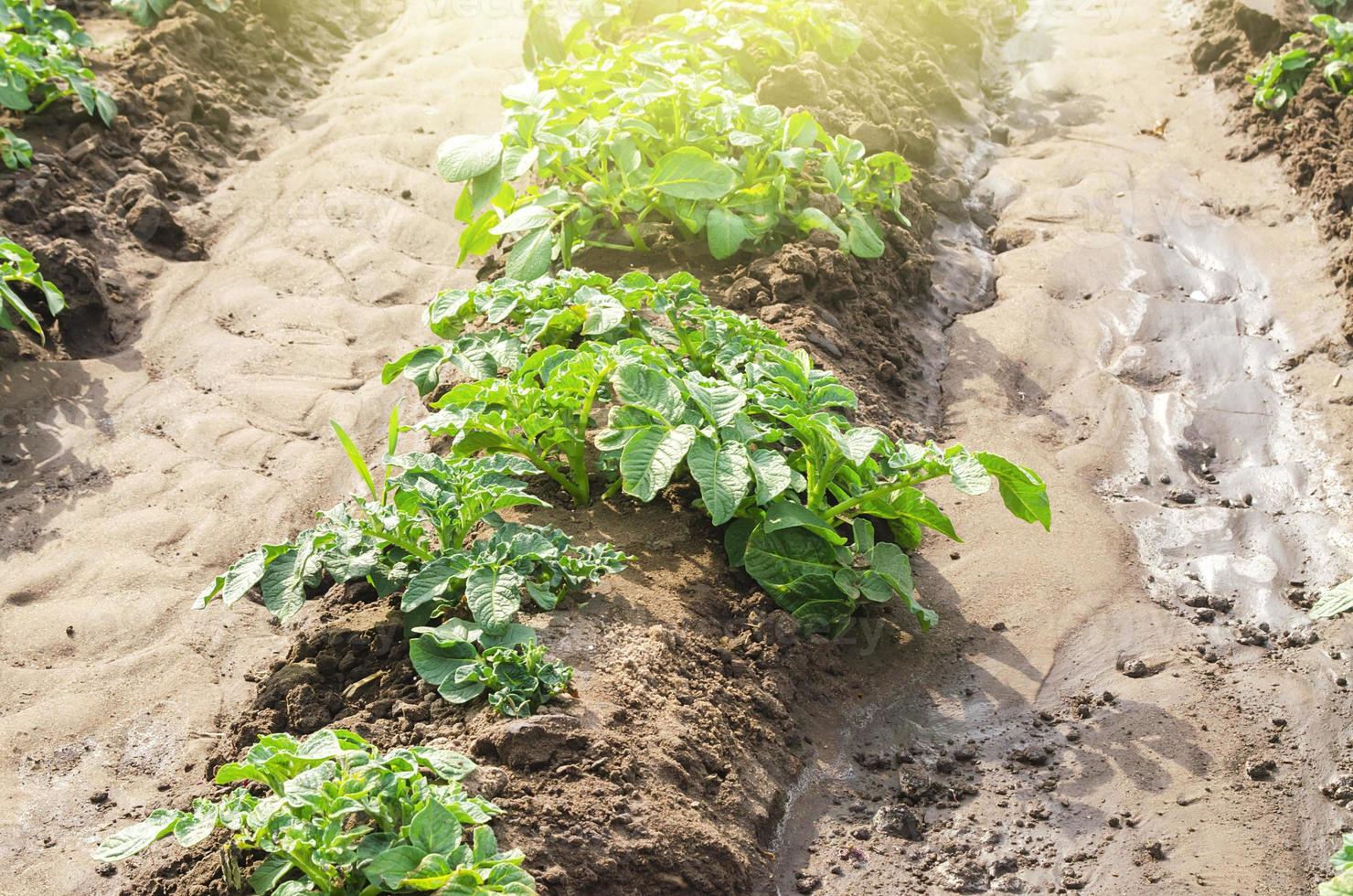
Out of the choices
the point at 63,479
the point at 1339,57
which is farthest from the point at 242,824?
the point at 1339,57

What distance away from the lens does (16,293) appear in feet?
15.6

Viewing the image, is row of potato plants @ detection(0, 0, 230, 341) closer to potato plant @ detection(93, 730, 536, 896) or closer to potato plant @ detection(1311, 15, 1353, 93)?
potato plant @ detection(93, 730, 536, 896)

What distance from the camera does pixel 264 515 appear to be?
4055mm

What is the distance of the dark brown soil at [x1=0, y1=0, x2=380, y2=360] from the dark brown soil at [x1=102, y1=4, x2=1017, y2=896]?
216 centimetres

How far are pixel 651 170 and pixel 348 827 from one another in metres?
2.78

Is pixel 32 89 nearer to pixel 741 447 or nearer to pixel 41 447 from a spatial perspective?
pixel 41 447

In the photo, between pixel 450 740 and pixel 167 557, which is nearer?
pixel 450 740

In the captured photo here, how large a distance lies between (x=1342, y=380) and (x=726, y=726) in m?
2.91

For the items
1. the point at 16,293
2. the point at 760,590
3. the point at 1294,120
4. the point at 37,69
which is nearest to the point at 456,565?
the point at 760,590

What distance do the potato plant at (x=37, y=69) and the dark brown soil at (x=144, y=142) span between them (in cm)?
10

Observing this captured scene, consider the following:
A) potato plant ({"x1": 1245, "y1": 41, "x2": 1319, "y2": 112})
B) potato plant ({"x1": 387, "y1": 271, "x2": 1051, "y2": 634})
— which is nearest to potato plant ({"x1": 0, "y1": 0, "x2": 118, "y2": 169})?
potato plant ({"x1": 387, "y1": 271, "x2": 1051, "y2": 634})

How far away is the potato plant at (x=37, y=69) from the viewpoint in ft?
17.6

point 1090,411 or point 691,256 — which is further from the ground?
point 691,256

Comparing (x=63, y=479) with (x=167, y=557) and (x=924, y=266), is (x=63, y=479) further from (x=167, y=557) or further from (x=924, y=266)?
(x=924, y=266)
